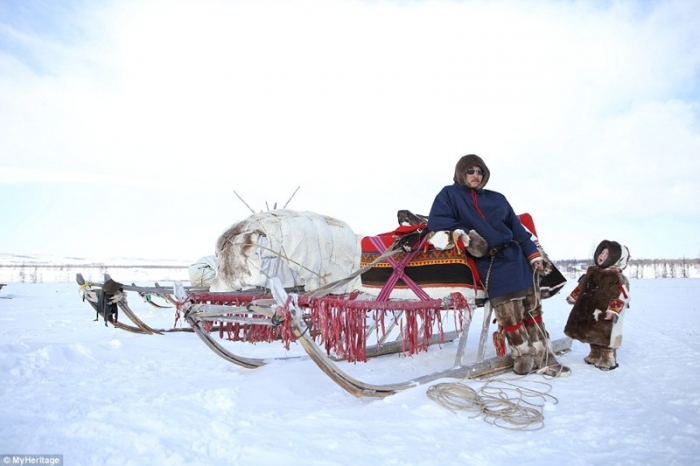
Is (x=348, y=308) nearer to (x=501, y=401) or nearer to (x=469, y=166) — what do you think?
(x=501, y=401)

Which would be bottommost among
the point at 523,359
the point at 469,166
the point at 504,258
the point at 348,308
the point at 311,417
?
the point at 311,417

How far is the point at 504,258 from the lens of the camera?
404 cm

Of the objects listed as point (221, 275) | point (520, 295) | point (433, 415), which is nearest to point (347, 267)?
point (221, 275)

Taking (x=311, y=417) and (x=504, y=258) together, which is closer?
(x=311, y=417)

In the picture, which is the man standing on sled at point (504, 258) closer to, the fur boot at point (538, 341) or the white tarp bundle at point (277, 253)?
the fur boot at point (538, 341)

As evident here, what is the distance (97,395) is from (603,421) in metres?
3.89

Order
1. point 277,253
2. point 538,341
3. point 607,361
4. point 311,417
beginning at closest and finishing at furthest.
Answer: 1. point 311,417
2. point 538,341
3. point 607,361
4. point 277,253

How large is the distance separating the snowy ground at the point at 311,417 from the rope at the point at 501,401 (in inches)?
2.8

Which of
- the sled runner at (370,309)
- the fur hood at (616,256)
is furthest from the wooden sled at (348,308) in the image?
the fur hood at (616,256)

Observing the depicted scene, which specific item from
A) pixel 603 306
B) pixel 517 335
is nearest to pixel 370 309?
pixel 517 335

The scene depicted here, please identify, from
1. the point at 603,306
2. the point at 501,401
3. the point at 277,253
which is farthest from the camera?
the point at 277,253

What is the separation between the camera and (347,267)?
9273 mm

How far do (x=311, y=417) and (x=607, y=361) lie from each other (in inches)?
121

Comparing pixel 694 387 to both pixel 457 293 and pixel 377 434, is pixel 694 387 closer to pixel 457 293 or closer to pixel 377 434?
pixel 457 293
